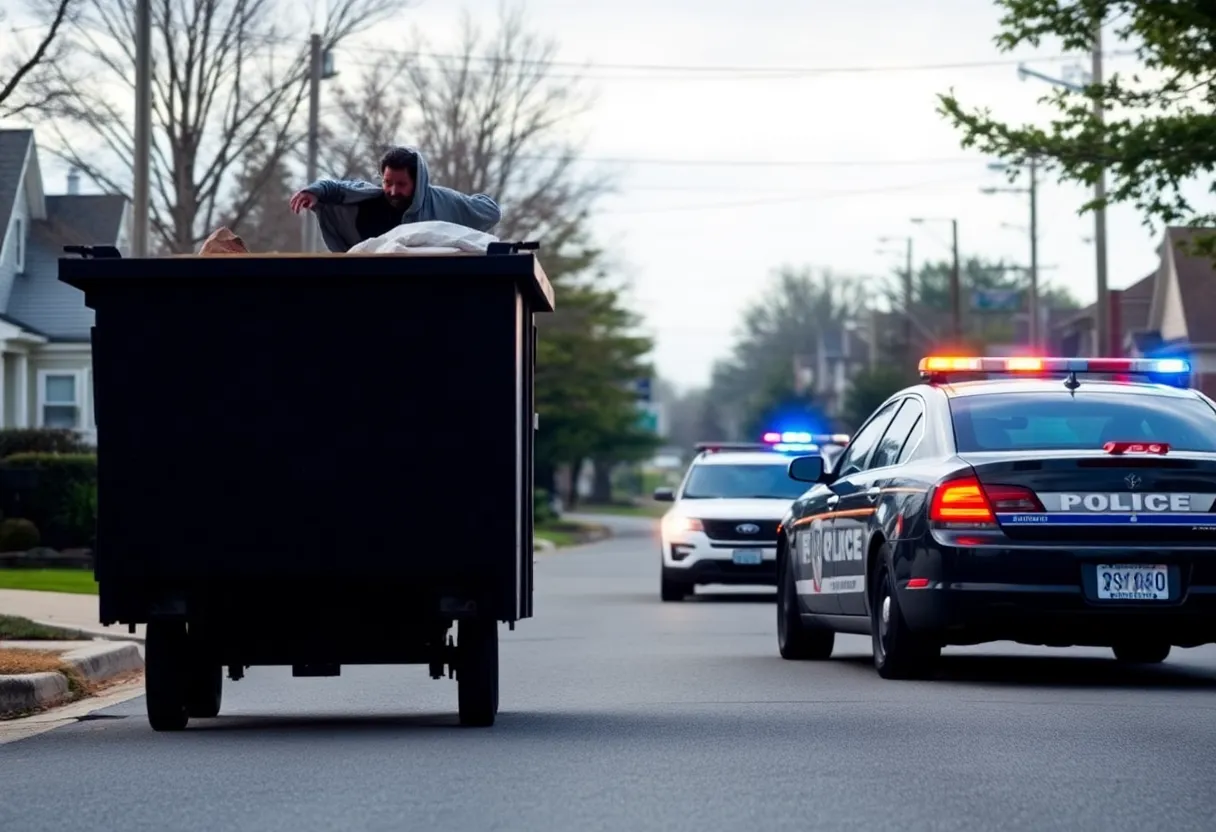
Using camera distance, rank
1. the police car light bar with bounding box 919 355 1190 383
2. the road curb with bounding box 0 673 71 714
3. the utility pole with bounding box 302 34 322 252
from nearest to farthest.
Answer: the road curb with bounding box 0 673 71 714 → the police car light bar with bounding box 919 355 1190 383 → the utility pole with bounding box 302 34 322 252

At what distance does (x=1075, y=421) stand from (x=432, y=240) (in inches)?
159

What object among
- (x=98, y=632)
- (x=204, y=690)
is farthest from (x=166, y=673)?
(x=98, y=632)

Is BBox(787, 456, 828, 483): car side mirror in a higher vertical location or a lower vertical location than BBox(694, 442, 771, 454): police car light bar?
lower

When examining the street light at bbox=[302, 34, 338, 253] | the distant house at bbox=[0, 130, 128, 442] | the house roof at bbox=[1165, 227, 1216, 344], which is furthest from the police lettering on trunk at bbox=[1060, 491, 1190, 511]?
the house roof at bbox=[1165, 227, 1216, 344]

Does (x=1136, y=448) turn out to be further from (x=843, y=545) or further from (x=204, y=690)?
(x=204, y=690)

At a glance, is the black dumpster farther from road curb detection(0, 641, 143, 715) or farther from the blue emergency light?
the blue emergency light

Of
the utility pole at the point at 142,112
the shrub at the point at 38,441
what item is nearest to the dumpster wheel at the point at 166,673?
the utility pole at the point at 142,112

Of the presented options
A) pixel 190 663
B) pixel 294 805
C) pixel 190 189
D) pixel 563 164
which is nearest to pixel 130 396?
pixel 190 663

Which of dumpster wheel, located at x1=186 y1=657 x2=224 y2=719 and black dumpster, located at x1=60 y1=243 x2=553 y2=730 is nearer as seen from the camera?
black dumpster, located at x1=60 y1=243 x2=553 y2=730

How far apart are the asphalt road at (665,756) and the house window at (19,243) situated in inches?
1293

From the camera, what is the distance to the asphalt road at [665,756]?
7.28m

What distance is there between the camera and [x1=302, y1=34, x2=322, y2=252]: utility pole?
3603 cm

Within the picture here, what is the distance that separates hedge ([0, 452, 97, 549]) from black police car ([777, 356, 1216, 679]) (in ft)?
62.5

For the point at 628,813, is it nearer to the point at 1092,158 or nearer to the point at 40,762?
the point at 40,762
